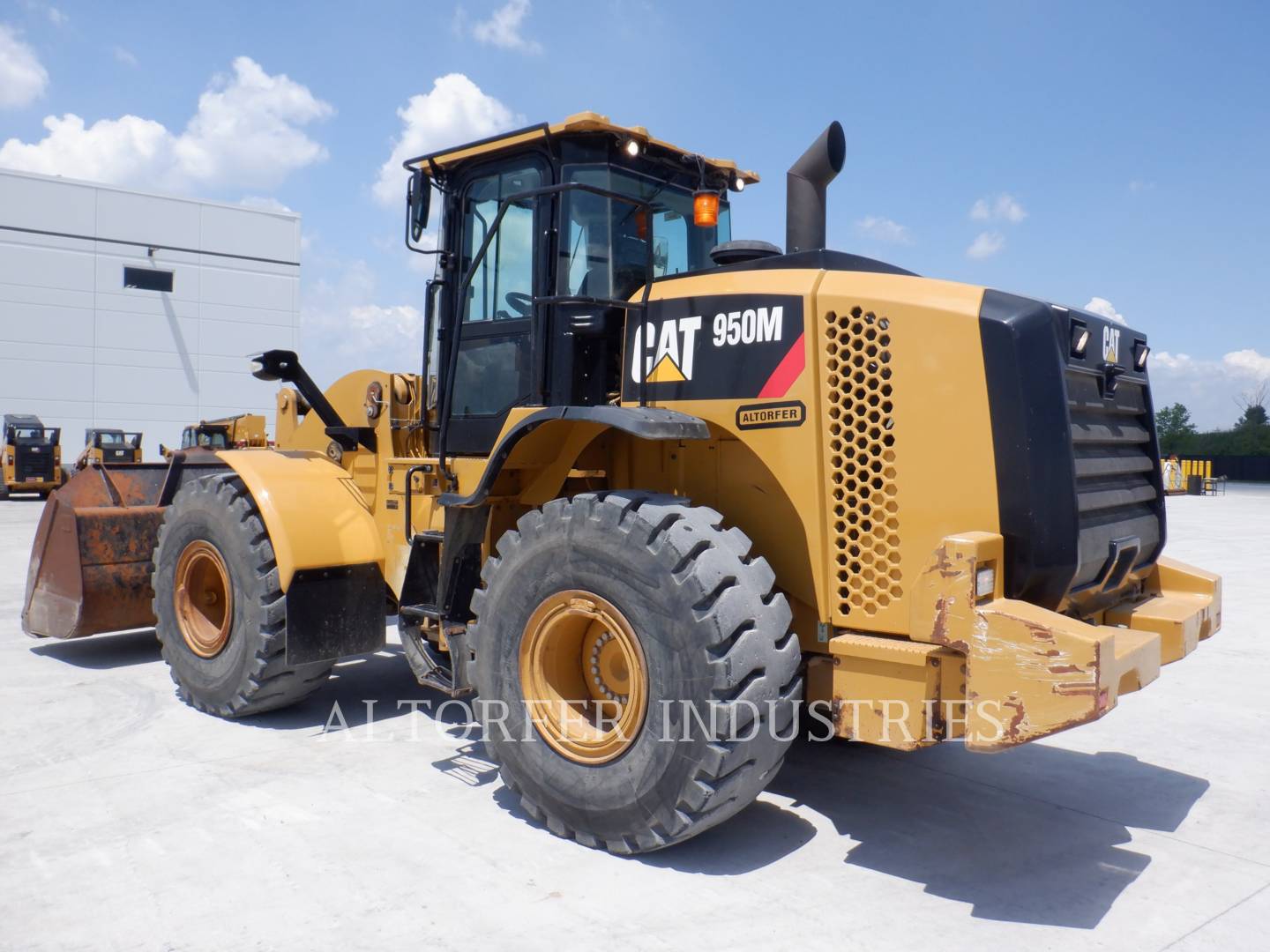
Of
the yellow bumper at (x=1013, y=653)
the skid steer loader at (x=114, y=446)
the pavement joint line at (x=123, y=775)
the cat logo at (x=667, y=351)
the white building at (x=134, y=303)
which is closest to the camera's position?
the yellow bumper at (x=1013, y=653)

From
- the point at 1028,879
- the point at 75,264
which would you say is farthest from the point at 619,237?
the point at 75,264

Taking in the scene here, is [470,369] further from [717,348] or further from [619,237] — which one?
[717,348]

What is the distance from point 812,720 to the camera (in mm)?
5281

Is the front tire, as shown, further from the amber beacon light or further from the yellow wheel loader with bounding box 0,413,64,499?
the yellow wheel loader with bounding box 0,413,64,499

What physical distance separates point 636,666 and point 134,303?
3568 centimetres

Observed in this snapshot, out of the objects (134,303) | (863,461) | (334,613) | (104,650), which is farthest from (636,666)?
(134,303)

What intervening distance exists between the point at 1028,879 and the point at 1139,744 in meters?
2.30

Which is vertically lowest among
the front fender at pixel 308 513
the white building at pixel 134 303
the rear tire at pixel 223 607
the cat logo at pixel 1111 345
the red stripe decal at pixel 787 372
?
the rear tire at pixel 223 607

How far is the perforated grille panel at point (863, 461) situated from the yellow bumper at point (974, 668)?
0.21m

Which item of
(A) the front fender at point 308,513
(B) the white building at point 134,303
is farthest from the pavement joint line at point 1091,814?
(B) the white building at point 134,303

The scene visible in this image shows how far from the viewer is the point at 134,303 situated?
34.2 metres

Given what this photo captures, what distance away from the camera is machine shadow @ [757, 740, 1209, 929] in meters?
3.63

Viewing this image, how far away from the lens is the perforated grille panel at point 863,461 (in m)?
3.67

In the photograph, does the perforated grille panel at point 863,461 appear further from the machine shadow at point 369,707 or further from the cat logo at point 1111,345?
the machine shadow at point 369,707
